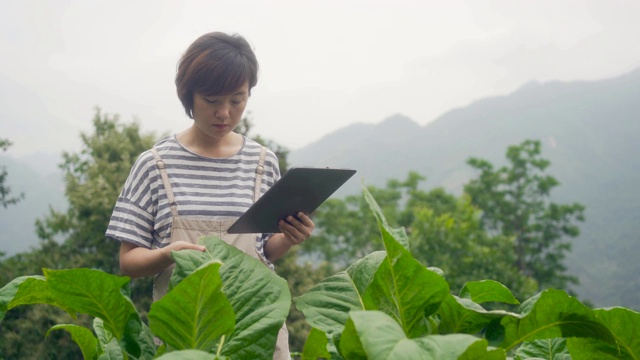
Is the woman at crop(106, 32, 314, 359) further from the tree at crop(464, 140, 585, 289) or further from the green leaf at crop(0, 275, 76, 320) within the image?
the tree at crop(464, 140, 585, 289)

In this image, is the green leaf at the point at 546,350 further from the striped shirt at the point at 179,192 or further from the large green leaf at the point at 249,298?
the striped shirt at the point at 179,192

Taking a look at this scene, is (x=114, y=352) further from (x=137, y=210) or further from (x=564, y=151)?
(x=564, y=151)

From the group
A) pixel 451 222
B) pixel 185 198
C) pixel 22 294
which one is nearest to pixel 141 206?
pixel 185 198

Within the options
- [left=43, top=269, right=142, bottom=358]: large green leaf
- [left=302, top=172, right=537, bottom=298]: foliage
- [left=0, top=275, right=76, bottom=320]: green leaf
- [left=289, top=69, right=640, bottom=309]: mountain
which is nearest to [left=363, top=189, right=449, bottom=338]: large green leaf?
[left=43, top=269, right=142, bottom=358]: large green leaf

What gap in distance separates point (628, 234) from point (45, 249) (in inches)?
2767

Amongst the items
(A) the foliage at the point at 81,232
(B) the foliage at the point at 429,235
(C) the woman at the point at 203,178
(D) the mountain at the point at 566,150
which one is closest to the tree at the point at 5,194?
(A) the foliage at the point at 81,232

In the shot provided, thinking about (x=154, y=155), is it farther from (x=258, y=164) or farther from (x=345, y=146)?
(x=345, y=146)

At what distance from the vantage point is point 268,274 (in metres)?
1.07

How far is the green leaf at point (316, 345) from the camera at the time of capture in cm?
118

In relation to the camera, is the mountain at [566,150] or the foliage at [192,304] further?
the mountain at [566,150]

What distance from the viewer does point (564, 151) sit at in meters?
106

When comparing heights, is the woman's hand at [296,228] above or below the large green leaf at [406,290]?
below

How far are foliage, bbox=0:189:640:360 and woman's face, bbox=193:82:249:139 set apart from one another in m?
1.17

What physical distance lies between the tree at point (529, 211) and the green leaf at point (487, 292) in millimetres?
38092
